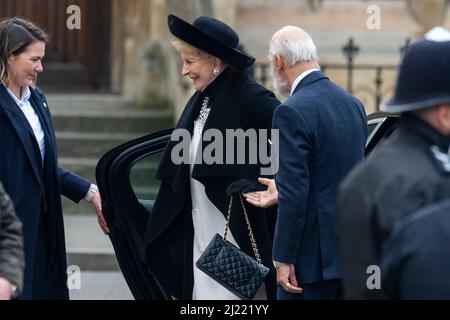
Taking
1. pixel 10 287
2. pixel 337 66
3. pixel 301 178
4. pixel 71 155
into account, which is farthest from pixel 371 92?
pixel 10 287

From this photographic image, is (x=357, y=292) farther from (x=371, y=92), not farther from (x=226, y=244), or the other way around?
(x=371, y=92)

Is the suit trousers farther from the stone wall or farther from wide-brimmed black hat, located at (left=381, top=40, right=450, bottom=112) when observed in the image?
the stone wall

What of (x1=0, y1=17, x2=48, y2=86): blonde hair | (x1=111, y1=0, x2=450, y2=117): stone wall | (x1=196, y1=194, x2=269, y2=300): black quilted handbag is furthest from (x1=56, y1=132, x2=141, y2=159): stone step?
(x1=196, y1=194, x2=269, y2=300): black quilted handbag

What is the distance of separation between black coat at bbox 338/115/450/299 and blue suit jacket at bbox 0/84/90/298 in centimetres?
251

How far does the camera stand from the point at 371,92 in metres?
12.8

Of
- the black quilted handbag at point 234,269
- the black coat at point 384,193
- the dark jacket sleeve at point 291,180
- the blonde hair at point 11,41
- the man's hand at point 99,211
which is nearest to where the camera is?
the black coat at point 384,193

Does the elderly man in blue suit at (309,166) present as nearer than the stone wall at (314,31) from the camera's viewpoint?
Yes

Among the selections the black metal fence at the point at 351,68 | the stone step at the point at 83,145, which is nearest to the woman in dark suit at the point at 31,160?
the stone step at the point at 83,145

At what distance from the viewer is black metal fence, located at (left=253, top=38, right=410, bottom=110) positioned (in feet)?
40.1

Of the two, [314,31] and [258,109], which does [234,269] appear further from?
[314,31]

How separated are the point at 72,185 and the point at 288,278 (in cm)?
138

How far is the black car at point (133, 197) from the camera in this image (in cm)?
631

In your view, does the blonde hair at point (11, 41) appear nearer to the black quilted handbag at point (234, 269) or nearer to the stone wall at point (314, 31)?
the black quilted handbag at point (234, 269)

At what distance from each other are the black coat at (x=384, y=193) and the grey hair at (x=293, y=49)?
2174 millimetres
